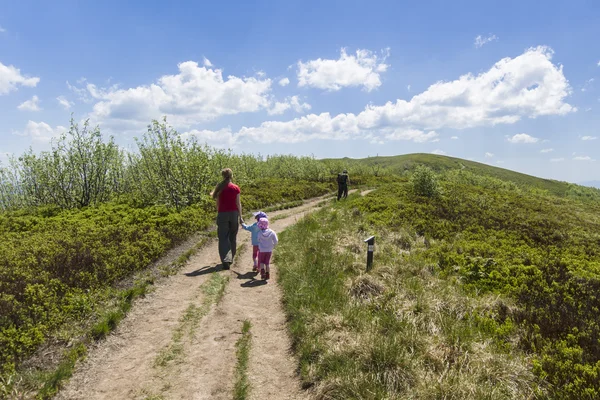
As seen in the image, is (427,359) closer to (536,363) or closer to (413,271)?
(536,363)

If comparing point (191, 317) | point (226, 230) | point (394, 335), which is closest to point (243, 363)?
point (191, 317)

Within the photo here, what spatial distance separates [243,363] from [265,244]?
168 inches

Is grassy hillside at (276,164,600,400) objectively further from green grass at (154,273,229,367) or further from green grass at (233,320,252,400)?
green grass at (154,273,229,367)

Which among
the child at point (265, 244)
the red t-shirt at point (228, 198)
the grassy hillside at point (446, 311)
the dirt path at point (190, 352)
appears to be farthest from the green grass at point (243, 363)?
the red t-shirt at point (228, 198)

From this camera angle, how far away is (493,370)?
5.13 metres

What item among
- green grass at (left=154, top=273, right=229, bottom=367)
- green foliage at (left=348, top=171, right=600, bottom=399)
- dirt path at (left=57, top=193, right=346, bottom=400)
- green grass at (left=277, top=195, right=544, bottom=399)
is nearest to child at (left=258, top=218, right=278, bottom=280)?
green grass at (left=277, top=195, right=544, bottom=399)

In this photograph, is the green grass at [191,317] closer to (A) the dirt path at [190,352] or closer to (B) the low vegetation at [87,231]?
(A) the dirt path at [190,352]

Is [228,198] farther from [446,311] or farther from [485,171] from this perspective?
[485,171]

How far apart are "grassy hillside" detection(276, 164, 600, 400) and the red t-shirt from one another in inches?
102

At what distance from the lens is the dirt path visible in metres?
5.18

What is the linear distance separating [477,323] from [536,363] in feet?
5.09

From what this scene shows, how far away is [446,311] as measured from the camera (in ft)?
23.6

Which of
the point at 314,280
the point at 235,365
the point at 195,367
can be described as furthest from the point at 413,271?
the point at 195,367

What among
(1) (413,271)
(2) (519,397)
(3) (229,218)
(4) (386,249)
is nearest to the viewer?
(2) (519,397)
